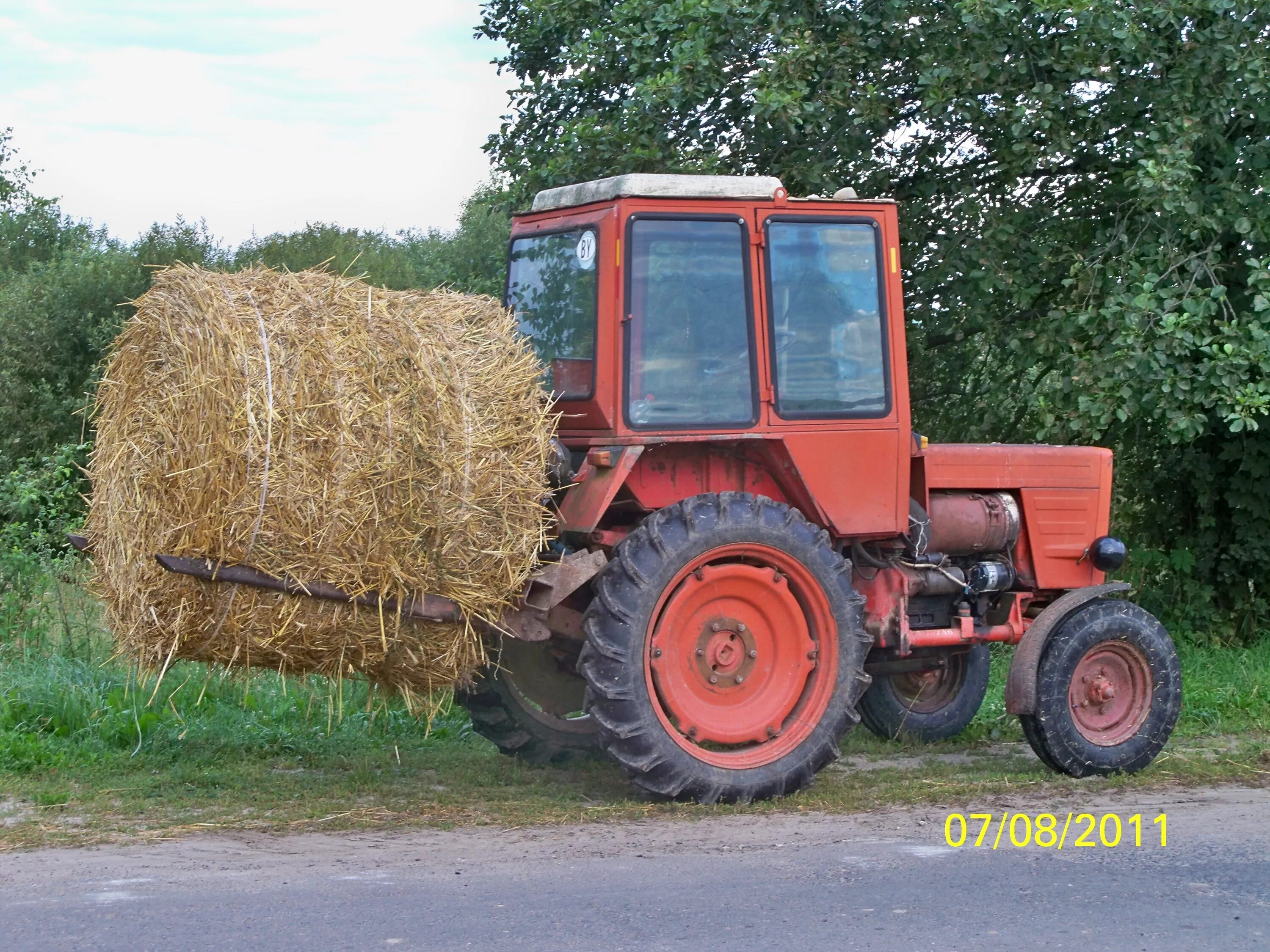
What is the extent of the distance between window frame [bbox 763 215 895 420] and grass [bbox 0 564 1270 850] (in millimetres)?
1752

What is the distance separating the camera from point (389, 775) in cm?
676

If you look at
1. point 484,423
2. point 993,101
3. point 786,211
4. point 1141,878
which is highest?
point 993,101

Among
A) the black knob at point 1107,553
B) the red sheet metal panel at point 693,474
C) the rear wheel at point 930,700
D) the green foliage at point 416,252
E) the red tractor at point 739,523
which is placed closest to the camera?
the red tractor at point 739,523

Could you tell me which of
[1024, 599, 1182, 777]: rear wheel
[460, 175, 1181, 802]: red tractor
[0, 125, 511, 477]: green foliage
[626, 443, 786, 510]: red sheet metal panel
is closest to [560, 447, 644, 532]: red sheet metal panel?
[460, 175, 1181, 802]: red tractor

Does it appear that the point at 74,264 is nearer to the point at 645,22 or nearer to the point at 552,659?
the point at 645,22

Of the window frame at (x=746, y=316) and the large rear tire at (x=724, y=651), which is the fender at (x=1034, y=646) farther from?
the window frame at (x=746, y=316)

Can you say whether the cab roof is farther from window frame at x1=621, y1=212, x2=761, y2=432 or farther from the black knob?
the black knob

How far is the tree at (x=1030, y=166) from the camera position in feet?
28.2

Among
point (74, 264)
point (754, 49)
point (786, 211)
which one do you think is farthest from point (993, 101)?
point (74, 264)

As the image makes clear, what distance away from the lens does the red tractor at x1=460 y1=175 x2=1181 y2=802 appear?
6.06 meters

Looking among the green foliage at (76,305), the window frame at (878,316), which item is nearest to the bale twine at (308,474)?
the window frame at (878,316)

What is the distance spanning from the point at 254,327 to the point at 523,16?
6.57m

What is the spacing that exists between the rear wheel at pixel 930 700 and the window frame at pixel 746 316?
2.37 metres

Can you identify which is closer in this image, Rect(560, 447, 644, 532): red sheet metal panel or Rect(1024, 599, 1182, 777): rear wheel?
Rect(560, 447, 644, 532): red sheet metal panel
